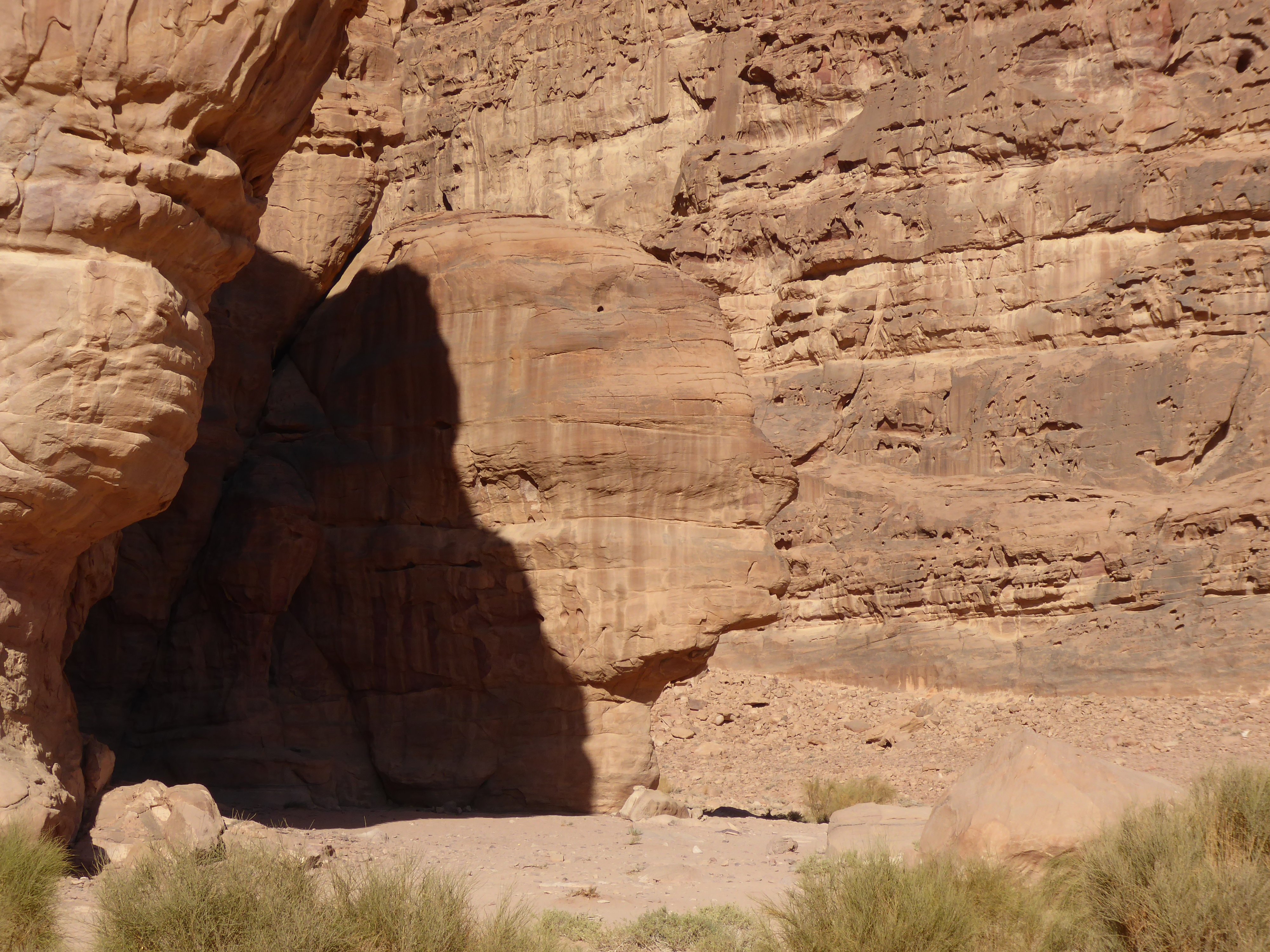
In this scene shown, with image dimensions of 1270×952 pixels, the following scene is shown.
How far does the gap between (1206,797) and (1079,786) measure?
82 centimetres

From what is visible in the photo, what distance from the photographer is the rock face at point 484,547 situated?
1316 centimetres

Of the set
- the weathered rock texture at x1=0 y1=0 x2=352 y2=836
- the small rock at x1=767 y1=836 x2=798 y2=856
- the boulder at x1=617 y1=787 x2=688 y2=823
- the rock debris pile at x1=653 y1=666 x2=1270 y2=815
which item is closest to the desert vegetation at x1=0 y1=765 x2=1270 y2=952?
the weathered rock texture at x1=0 y1=0 x2=352 y2=836

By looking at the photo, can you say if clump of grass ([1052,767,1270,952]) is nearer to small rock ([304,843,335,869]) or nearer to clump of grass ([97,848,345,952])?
clump of grass ([97,848,345,952])

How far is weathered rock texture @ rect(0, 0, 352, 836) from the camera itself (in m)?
8.39

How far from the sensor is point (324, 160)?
51.2ft

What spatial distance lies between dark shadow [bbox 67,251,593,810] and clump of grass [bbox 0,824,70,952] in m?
5.41

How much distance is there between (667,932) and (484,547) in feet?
21.9

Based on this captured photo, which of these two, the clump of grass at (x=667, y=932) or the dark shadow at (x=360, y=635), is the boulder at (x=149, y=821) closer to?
the clump of grass at (x=667, y=932)

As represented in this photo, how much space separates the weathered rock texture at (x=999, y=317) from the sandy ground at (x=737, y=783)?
4.51ft

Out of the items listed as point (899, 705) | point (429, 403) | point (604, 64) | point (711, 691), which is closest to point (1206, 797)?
point (429, 403)

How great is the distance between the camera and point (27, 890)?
6.95 meters

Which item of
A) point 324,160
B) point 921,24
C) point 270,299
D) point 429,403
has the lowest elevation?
point 429,403

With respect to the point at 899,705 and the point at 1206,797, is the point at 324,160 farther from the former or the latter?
the point at 899,705

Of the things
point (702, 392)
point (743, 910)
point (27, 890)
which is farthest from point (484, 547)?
point (27, 890)
